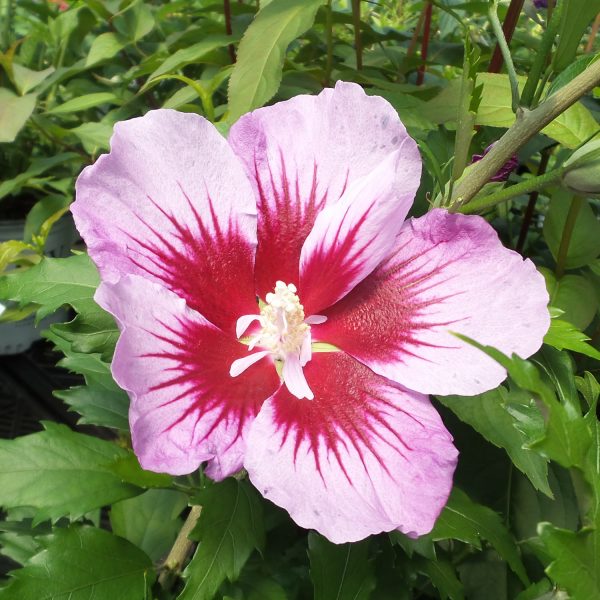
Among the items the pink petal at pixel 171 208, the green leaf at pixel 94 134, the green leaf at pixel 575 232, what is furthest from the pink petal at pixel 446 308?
the green leaf at pixel 94 134

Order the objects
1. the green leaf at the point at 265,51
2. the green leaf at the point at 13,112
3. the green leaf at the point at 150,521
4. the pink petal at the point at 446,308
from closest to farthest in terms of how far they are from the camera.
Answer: the pink petal at the point at 446,308 → the green leaf at the point at 265,51 → the green leaf at the point at 150,521 → the green leaf at the point at 13,112

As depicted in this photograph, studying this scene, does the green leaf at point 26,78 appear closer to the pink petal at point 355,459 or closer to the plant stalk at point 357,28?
the plant stalk at point 357,28

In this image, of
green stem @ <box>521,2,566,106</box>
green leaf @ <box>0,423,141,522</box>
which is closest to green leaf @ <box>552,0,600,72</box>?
green stem @ <box>521,2,566,106</box>

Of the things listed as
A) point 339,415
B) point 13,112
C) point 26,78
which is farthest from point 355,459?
point 26,78

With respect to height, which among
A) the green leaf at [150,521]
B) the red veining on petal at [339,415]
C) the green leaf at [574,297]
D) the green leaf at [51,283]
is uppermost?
the red veining on petal at [339,415]

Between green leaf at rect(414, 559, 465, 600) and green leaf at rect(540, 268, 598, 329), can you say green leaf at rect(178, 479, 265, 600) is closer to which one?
green leaf at rect(414, 559, 465, 600)

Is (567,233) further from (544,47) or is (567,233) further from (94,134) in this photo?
(94,134)

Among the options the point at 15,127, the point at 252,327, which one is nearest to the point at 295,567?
the point at 252,327
